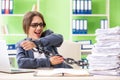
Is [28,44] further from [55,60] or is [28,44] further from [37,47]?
[55,60]

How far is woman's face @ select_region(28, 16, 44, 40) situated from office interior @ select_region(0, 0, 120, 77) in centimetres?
231

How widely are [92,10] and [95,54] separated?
3712 millimetres


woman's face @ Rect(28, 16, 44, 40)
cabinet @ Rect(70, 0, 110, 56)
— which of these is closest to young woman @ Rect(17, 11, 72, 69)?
woman's face @ Rect(28, 16, 44, 40)

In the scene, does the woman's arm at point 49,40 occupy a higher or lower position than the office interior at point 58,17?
lower

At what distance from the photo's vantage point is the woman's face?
2.95m

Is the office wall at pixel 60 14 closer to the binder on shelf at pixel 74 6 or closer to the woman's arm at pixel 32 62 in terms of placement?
the binder on shelf at pixel 74 6

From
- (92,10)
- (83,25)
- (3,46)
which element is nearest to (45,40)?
(3,46)

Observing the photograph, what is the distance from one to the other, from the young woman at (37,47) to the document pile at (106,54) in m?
0.47

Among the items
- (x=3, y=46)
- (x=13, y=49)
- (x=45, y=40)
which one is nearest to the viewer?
(x=3, y=46)

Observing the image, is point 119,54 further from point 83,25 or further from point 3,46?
point 83,25

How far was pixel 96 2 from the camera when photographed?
17.9ft

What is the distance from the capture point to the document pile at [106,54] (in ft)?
5.51

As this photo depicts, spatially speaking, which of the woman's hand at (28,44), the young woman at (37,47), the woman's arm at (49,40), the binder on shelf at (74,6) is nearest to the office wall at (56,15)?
the binder on shelf at (74,6)

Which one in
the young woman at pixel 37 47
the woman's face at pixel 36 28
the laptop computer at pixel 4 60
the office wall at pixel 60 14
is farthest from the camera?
the office wall at pixel 60 14
